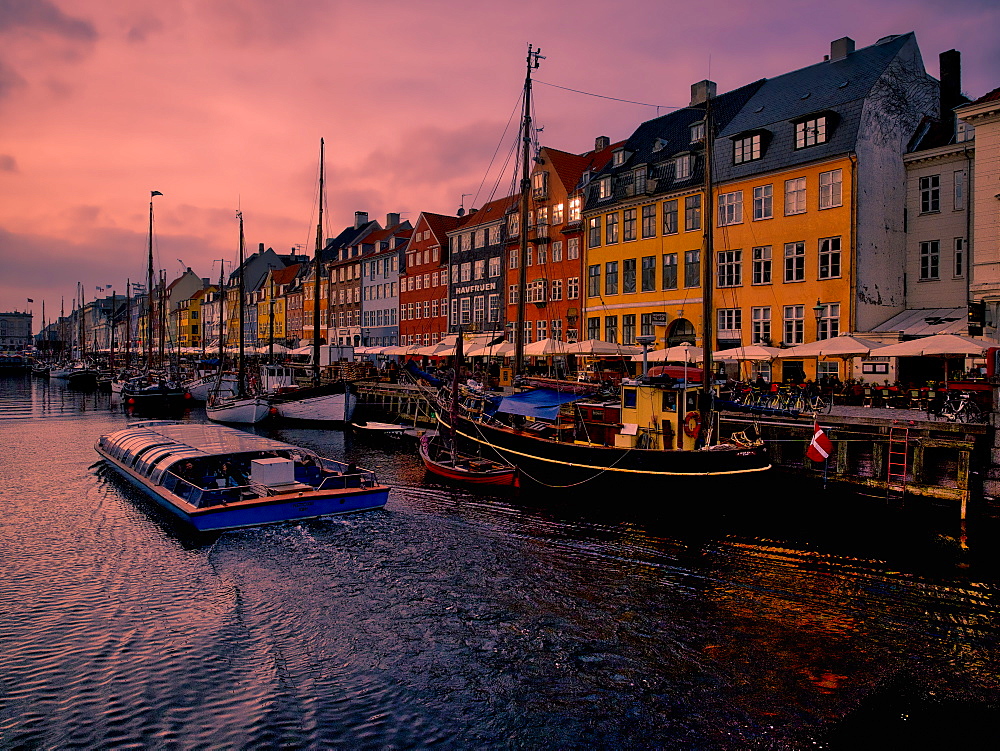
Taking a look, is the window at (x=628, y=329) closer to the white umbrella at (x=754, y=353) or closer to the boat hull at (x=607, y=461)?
the white umbrella at (x=754, y=353)

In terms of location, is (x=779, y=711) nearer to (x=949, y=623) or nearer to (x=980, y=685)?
(x=980, y=685)

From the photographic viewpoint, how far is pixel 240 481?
20203 millimetres

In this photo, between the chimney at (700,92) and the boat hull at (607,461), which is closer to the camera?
the boat hull at (607,461)

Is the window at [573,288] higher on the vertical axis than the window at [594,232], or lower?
lower

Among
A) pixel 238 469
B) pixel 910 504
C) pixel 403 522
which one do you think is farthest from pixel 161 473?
pixel 910 504

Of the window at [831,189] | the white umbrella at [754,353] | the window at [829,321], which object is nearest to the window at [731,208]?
the window at [831,189]

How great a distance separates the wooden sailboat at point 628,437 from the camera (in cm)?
1969

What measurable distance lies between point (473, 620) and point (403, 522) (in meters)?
6.88

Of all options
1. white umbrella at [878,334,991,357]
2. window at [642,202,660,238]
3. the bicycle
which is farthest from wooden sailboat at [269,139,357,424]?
the bicycle

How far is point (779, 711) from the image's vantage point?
898cm

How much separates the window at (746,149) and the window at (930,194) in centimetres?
830

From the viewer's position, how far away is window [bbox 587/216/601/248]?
154 feet

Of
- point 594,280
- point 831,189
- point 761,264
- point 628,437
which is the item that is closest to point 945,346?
point 628,437

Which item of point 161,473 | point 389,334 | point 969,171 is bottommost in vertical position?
point 161,473
